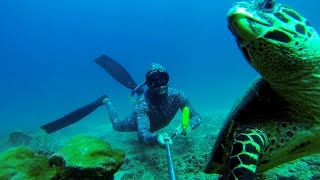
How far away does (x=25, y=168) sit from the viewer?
327 cm

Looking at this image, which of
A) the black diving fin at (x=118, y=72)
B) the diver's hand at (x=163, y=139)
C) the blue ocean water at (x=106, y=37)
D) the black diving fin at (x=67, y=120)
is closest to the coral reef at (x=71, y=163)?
the diver's hand at (x=163, y=139)

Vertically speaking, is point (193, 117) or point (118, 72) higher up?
point (118, 72)

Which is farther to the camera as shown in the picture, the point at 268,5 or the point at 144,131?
the point at 144,131

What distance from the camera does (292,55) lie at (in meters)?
2.28

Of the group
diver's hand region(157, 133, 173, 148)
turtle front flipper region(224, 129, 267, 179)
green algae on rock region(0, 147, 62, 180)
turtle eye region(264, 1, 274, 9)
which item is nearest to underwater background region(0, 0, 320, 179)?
diver's hand region(157, 133, 173, 148)

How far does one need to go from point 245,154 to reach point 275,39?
0.91 meters

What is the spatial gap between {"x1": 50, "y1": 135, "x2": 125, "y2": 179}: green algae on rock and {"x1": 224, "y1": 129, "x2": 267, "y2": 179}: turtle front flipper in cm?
139

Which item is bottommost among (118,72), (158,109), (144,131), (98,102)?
(144,131)

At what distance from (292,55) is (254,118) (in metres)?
0.76

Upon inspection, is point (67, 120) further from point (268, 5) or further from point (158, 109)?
point (268, 5)

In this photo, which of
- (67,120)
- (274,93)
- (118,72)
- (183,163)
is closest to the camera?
(274,93)

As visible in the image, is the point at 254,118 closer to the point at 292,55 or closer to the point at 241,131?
the point at 241,131

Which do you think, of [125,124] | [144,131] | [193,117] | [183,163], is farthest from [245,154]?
[125,124]

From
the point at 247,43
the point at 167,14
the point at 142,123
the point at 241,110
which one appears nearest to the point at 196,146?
the point at 142,123
